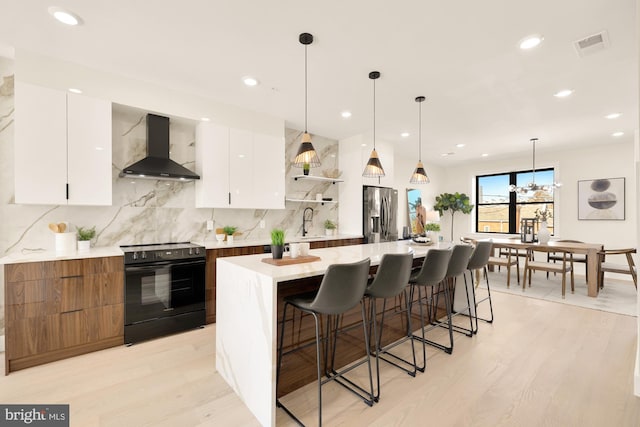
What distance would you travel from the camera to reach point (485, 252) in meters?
3.23

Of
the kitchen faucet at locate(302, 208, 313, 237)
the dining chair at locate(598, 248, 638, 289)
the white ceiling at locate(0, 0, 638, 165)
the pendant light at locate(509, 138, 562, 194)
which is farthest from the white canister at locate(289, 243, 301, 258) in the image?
the pendant light at locate(509, 138, 562, 194)

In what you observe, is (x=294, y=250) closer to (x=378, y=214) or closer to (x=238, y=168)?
(x=238, y=168)

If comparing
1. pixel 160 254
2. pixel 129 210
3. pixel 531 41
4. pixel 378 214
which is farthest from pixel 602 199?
pixel 129 210

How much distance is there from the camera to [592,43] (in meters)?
2.43

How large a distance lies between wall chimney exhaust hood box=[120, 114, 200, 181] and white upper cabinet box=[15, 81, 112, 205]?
32cm

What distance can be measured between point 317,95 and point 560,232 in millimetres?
6524

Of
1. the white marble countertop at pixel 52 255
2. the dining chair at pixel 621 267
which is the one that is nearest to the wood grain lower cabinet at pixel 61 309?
the white marble countertop at pixel 52 255

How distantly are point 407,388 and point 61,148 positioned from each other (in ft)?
12.2

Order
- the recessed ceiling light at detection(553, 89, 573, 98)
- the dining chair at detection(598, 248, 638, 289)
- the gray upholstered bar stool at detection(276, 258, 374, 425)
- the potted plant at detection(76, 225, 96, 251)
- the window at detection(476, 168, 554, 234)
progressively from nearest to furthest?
the gray upholstered bar stool at detection(276, 258, 374, 425), the potted plant at detection(76, 225, 96, 251), the recessed ceiling light at detection(553, 89, 573, 98), the dining chair at detection(598, 248, 638, 289), the window at detection(476, 168, 554, 234)

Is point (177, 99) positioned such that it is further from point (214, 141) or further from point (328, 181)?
point (328, 181)

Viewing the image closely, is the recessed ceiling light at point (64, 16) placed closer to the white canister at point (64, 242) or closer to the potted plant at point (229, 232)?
the white canister at point (64, 242)

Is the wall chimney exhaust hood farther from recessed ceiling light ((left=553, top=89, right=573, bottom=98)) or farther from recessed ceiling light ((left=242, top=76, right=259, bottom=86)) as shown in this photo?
recessed ceiling light ((left=553, top=89, right=573, bottom=98))

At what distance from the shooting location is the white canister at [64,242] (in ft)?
9.14

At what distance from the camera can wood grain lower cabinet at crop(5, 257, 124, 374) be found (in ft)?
7.72
